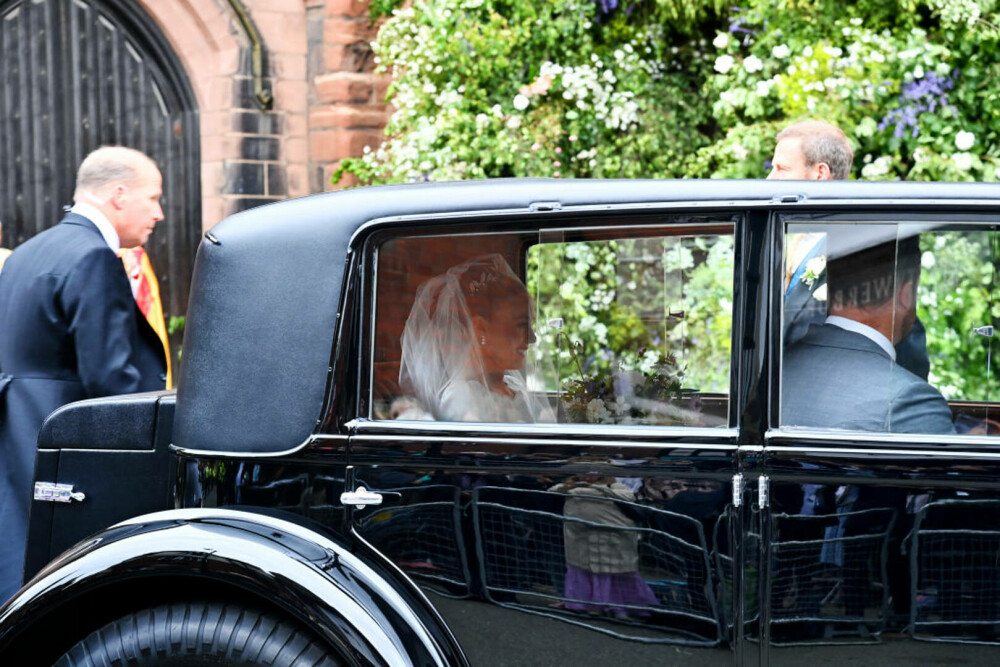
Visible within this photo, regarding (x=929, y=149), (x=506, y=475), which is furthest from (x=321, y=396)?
(x=929, y=149)

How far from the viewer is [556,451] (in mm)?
2283

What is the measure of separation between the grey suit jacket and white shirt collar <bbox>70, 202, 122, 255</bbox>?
2.51 metres

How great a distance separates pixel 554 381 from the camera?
2443mm

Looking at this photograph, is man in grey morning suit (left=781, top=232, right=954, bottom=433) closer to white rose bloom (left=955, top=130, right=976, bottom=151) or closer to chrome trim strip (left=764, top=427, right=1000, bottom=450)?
chrome trim strip (left=764, top=427, right=1000, bottom=450)

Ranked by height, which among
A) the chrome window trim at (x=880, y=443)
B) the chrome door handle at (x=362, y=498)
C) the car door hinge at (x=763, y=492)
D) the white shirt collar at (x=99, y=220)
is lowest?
the chrome door handle at (x=362, y=498)

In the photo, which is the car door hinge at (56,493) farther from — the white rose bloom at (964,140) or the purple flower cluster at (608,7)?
the purple flower cluster at (608,7)

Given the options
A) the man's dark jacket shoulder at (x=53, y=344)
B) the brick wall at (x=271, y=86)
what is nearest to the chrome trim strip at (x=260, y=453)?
the man's dark jacket shoulder at (x=53, y=344)

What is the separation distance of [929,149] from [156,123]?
5.57 meters

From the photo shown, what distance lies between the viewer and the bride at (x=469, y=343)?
2.45 meters

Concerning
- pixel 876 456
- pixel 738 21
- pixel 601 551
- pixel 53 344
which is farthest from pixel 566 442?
pixel 738 21

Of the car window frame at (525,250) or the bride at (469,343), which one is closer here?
the car window frame at (525,250)

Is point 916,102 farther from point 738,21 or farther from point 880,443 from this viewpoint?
point 880,443

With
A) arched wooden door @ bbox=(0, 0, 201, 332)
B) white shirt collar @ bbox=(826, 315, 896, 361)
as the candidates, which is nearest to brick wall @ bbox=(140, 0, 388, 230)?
arched wooden door @ bbox=(0, 0, 201, 332)

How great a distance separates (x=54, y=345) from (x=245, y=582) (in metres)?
1.67
